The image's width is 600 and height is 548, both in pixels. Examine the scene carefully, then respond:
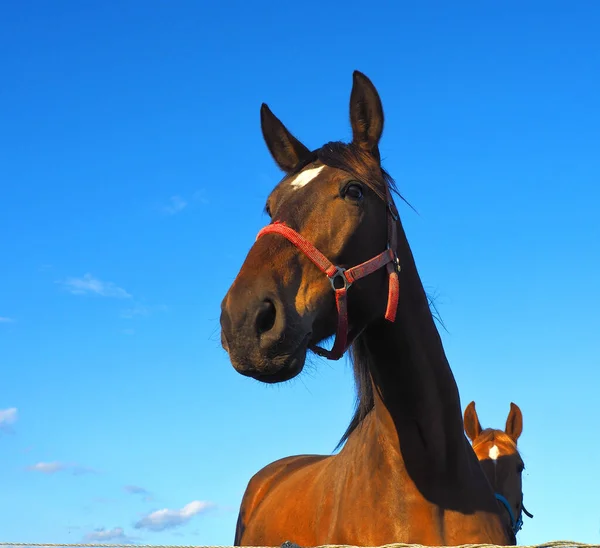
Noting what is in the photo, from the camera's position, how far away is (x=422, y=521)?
3885 millimetres

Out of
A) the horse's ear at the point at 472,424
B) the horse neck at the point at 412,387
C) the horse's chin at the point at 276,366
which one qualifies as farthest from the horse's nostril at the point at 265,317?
the horse's ear at the point at 472,424

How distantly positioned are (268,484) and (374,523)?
3.10m

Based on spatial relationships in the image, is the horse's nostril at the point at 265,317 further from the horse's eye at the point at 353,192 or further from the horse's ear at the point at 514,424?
the horse's ear at the point at 514,424

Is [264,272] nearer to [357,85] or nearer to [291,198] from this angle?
[291,198]

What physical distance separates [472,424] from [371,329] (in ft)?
12.1

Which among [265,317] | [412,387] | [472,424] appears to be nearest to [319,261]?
[265,317]

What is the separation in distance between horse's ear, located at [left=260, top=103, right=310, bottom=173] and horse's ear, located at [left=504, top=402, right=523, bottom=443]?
162 inches

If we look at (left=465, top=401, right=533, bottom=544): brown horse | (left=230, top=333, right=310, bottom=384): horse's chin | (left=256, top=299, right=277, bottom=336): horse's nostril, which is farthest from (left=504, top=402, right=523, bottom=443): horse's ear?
(left=256, top=299, right=277, bottom=336): horse's nostril

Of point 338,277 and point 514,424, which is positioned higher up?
point 514,424

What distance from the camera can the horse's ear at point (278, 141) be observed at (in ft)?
14.9

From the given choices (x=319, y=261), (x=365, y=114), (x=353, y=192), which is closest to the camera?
(x=319, y=261)

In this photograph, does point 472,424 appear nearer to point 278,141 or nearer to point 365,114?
point 278,141

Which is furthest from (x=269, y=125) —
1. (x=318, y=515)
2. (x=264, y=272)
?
(x=318, y=515)

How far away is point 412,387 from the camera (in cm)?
405
